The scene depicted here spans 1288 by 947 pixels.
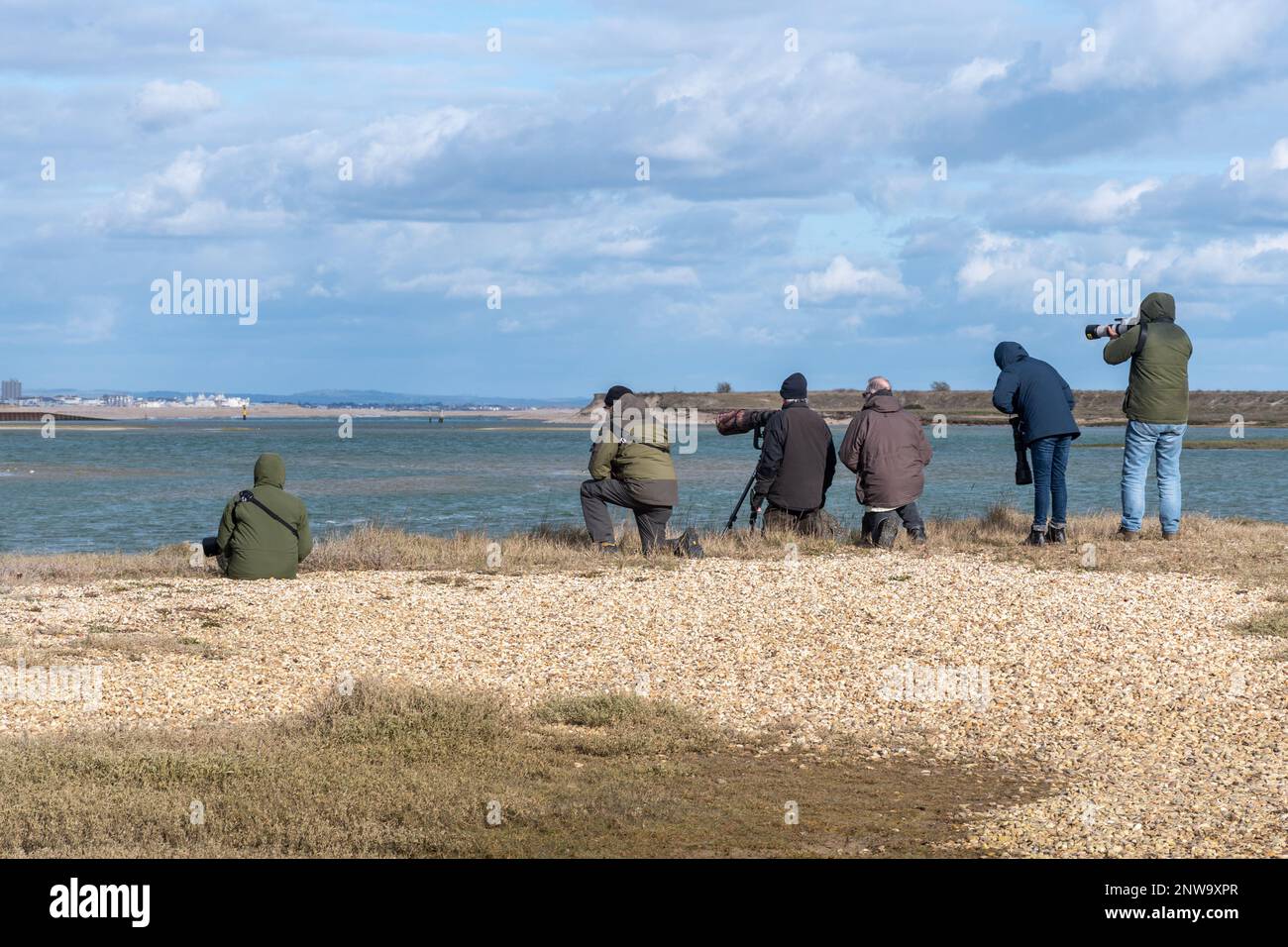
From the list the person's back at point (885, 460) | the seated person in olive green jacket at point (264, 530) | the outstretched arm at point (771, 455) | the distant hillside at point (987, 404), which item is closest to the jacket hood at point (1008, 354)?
the person's back at point (885, 460)

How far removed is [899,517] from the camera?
14977mm

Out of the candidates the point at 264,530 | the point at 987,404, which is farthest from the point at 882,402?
the point at 987,404

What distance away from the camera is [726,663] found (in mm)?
9586

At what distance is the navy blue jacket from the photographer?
A: 46.9 ft

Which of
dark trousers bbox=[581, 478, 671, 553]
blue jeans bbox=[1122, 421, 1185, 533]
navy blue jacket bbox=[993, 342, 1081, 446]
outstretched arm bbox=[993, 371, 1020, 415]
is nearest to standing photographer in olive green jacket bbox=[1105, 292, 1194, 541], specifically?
blue jeans bbox=[1122, 421, 1185, 533]

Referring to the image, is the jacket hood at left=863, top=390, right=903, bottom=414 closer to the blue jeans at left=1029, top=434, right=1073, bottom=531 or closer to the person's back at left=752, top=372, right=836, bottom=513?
the person's back at left=752, top=372, right=836, bottom=513

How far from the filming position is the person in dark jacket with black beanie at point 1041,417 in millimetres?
14328

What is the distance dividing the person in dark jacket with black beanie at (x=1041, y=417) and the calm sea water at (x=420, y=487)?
434 cm

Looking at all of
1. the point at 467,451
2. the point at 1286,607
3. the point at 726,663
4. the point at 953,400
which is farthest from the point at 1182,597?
the point at 953,400
